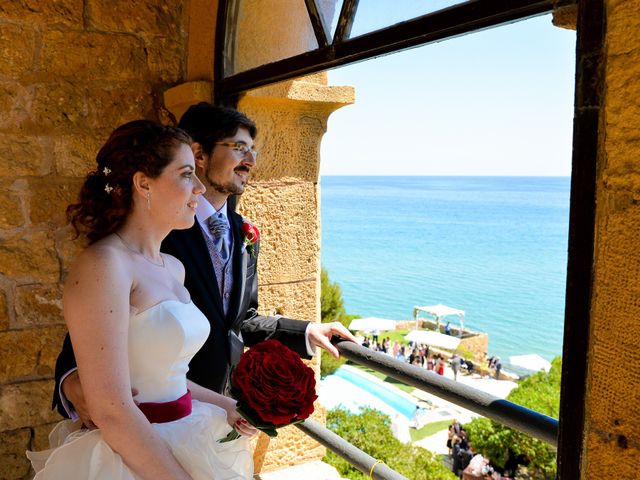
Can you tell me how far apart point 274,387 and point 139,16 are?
1965mm

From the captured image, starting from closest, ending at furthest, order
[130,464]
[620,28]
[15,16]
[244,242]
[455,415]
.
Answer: [620,28]
[130,464]
[244,242]
[15,16]
[455,415]

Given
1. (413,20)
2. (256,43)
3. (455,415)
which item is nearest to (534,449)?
(256,43)

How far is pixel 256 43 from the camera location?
2.64m

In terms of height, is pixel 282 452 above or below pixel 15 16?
below

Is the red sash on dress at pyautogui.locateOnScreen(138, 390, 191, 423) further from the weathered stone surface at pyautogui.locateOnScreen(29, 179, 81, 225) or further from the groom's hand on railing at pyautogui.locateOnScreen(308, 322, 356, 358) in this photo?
the weathered stone surface at pyautogui.locateOnScreen(29, 179, 81, 225)

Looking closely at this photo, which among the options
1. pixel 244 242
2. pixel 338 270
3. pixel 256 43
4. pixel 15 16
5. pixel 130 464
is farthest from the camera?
pixel 338 270

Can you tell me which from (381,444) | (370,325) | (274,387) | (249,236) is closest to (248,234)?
(249,236)

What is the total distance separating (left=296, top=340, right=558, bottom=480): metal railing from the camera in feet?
4.15

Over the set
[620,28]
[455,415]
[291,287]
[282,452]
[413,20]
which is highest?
[413,20]

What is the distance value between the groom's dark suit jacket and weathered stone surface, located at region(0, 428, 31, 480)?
3.33 feet

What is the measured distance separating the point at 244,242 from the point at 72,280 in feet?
2.70

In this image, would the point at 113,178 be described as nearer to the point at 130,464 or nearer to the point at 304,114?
the point at 130,464

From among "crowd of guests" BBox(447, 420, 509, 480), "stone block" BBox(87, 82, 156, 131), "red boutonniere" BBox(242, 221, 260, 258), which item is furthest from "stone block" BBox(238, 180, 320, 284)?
"crowd of guests" BBox(447, 420, 509, 480)

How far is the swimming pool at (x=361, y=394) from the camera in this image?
16.9 metres
